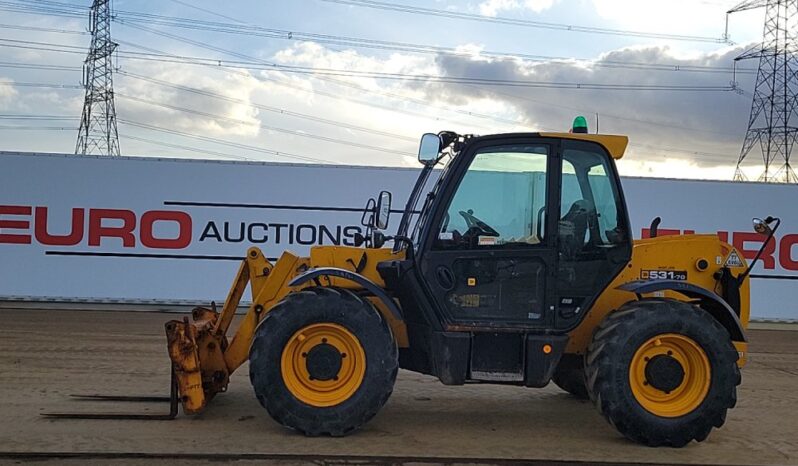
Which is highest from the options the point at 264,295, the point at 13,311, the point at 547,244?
the point at 547,244

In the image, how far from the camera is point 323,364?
5391 millimetres

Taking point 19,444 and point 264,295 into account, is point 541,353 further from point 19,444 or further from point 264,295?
point 19,444

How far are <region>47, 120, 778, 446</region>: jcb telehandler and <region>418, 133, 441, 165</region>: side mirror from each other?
28mm

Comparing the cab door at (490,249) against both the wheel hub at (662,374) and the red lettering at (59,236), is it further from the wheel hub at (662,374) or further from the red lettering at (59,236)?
the red lettering at (59,236)

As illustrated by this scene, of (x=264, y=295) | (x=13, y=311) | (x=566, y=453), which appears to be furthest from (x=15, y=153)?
(x=566, y=453)

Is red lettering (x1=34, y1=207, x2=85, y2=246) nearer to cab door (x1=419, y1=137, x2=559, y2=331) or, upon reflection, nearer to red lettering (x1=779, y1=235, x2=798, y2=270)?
cab door (x1=419, y1=137, x2=559, y2=331)

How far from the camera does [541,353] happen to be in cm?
550

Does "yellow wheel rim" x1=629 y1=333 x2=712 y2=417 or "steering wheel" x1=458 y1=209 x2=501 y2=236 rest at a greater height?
"steering wheel" x1=458 y1=209 x2=501 y2=236

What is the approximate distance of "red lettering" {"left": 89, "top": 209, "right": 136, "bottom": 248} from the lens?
1421 centimetres

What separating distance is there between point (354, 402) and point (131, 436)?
157cm

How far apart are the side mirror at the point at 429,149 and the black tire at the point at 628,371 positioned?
1827 millimetres

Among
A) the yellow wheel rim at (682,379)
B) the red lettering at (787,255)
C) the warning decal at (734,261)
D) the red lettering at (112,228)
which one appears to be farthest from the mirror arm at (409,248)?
the red lettering at (787,255)

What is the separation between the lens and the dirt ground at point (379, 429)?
16.3 ft

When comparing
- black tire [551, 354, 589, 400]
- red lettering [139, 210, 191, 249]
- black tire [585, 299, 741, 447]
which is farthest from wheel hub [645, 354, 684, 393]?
red lettering [139, 210, 191, 249]
